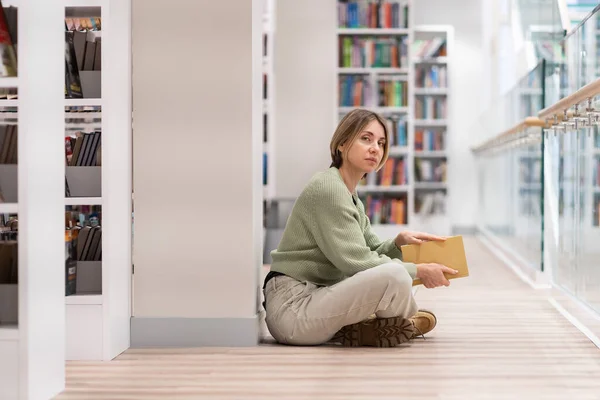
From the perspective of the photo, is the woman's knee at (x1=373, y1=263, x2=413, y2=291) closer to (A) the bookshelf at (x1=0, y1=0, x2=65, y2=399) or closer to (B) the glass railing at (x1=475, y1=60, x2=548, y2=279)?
(A) the bookshelf at (x1=0, y1=0, x2=65, y2=399)

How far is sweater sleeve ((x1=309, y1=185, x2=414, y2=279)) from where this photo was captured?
2998 millimetres

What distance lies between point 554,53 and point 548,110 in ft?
3.32

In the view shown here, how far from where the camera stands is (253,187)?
318 cm

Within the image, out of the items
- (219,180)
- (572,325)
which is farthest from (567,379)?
(219,180)

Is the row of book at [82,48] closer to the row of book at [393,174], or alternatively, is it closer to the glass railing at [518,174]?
the glass railing at [518,174]

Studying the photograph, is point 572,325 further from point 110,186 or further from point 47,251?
point 47,251

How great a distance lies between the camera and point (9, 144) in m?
2.32

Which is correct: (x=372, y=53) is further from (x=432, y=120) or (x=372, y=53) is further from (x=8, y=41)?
(x=8, y=41)

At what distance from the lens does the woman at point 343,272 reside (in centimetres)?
300

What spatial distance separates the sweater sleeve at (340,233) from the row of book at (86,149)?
Answer: 0.78 m

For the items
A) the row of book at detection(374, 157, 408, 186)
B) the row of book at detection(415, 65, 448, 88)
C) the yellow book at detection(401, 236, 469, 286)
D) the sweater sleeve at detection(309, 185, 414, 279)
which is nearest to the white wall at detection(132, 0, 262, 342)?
the sweater sleeve at detection(309, 185, 414, 279)

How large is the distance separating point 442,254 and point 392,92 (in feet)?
18.1

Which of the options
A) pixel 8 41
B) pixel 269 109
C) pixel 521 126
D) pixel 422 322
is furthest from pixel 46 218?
pixel 269 109

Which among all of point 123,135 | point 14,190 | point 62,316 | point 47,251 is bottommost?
point 62,316
